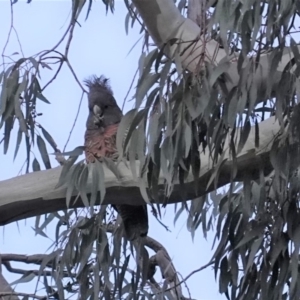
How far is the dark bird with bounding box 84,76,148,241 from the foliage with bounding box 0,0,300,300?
0.30ft

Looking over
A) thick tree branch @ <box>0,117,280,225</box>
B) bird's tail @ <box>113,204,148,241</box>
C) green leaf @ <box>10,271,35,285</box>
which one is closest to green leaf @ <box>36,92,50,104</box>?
thick tree branch @ <box>0,117,280,225</box>

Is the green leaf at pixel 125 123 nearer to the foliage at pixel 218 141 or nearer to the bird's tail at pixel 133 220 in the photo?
the foliage at pixel 218 141

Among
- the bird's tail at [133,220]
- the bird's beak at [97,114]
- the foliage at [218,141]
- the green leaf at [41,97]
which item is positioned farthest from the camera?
the bird's beak at [97,114]

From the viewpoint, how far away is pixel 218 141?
1.58m

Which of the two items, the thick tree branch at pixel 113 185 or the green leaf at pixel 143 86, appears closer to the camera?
the green leaf at pixel 143 86

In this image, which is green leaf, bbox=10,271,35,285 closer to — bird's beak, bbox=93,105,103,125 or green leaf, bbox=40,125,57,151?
green leaf, bbox=40,125,57,151

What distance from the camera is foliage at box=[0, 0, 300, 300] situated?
1533 millimetres

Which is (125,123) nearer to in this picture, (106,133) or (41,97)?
(41,97)

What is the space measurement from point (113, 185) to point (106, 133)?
0.63 metres

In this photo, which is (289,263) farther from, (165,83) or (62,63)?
(62,63)

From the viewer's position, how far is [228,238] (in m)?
1.89

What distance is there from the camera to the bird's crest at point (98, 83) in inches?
104

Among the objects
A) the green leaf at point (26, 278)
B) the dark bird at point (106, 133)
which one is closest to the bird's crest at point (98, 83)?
the dark bird at point (106, 133)

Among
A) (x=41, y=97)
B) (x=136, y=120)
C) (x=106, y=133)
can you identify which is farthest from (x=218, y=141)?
(x=106, y=133)
